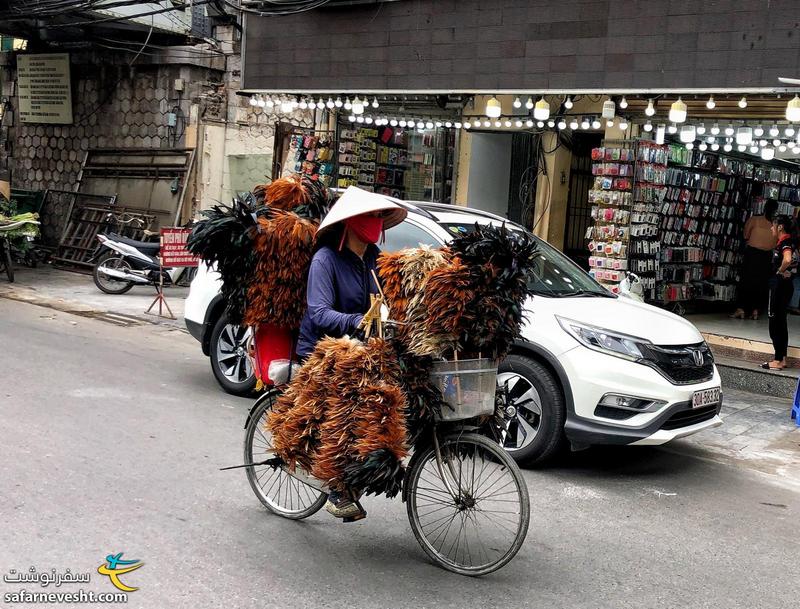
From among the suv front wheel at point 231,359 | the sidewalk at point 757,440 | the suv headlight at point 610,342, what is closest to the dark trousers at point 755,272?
the sidewalk at point 757,440

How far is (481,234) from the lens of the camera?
168 inches

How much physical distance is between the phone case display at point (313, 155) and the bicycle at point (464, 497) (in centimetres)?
1074

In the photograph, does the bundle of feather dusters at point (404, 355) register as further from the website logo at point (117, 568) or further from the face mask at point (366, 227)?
the website logo at point (117, 568)

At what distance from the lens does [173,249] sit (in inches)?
477

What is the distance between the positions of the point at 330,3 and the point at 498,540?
10.2 m

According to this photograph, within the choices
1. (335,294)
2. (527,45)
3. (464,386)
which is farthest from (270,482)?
(527,45)

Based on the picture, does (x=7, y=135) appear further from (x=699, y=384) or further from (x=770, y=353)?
(x=699, y=384)

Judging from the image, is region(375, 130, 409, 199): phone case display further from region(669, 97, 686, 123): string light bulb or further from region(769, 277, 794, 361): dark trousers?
region(769, 277, 794, 361): dark trousers

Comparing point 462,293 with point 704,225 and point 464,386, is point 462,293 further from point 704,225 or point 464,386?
point 704,225

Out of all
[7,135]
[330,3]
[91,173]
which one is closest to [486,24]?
[330,3]

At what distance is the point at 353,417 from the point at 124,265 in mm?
11578

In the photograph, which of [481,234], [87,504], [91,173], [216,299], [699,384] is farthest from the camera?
[91,173]

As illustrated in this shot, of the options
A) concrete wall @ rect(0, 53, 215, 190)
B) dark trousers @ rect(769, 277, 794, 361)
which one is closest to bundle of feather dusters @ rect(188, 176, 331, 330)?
dark trousers @ rect(769, 277, 794, 361)

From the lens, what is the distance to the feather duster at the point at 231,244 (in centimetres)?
475
